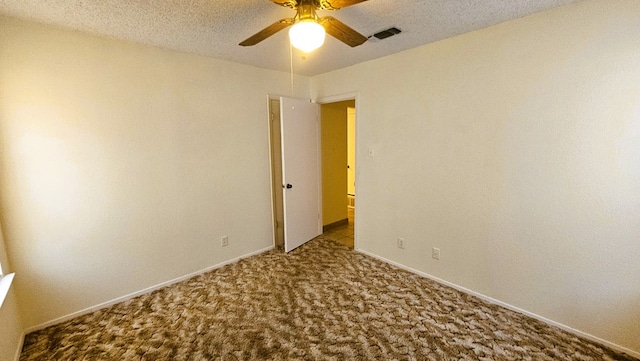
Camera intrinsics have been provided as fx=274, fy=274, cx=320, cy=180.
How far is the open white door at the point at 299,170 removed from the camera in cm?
345

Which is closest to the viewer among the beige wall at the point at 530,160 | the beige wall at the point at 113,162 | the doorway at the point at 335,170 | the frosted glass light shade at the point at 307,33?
the frosted glass light shade at the point at 307,33

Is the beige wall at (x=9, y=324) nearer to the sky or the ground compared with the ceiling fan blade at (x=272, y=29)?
nearer to the ground

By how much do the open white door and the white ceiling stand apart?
98cm

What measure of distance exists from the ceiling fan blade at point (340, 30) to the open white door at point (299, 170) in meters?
1.58

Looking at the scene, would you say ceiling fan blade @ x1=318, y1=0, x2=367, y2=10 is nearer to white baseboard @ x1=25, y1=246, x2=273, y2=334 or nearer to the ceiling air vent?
the ceiling air vent

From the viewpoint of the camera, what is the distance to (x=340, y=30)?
68.7 inches

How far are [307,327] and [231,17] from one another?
7.93ft

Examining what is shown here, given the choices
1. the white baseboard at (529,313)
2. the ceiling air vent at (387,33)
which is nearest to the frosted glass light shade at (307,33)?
the ceiling air vent at (387,33)

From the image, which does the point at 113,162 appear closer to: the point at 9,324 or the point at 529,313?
the point at 9,324

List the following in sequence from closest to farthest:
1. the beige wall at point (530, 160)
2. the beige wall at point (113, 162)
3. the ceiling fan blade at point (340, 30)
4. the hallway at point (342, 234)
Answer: the ceiling fan blade at point (340, 30)
the beige wall at point (530, 160)
the beige wall at point (113, 162)
the hallway at point (342, 234)

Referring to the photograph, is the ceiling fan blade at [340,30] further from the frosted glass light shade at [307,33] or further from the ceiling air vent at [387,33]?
the ceiling air vent at [387,33]

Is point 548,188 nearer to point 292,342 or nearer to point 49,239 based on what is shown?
point 292,342

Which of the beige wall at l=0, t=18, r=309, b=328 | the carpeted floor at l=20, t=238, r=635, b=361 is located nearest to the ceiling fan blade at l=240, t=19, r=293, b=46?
the beige wall at l=0, t=18, r=309, b=328

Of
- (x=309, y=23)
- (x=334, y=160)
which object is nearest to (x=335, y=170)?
(x=334, y=160)
